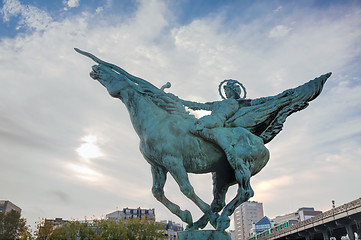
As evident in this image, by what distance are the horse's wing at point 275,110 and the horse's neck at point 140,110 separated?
5.43 ft

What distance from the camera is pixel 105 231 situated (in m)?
30.4

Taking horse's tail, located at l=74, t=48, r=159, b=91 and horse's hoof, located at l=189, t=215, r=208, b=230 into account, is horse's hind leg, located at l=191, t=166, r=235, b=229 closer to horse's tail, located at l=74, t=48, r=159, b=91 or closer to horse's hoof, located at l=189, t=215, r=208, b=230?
horse's hoof, located at l=189, t=215, r=208, b=230

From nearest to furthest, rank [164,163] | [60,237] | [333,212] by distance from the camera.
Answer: [164,163] < [60,237] < [333,212]

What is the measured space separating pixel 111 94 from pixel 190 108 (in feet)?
5.93

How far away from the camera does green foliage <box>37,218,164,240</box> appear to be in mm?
29781

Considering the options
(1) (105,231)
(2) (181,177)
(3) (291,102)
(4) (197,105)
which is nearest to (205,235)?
(2) (181,177)

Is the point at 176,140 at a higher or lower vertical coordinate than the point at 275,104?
lower

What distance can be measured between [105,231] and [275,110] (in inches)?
1061

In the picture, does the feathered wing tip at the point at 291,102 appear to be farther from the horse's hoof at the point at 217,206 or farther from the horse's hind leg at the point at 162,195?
the horse's hind leg at the point at 162,195

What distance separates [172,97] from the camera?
7188mm

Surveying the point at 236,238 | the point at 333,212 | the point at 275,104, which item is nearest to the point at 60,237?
the point at 333,212

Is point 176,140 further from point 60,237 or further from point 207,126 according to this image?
point 60,237

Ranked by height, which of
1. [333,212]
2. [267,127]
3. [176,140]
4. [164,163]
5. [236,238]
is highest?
[236,238]

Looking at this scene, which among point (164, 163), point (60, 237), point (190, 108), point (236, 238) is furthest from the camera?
point (236, 238)
